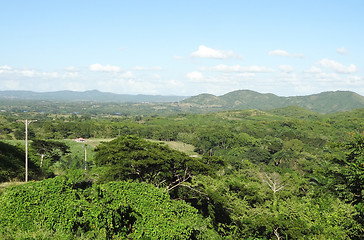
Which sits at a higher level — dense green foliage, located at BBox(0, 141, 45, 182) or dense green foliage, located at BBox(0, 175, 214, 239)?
dense green foliage, located at BBox(0, 175, 214, 239)

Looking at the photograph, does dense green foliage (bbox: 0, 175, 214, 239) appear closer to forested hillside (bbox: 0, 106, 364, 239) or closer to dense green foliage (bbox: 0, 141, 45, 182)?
forested hillside (bbox: 0, 106, 364, 239)

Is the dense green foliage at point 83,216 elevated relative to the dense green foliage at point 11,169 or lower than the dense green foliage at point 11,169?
elevated

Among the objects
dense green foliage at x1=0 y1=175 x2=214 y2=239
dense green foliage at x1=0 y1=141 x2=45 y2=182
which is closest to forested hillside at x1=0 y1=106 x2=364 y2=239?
dense green foliage at x1=0 y1=175 x2=214 y2=239

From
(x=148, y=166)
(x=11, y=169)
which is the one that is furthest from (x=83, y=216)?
(x=11, y=169)

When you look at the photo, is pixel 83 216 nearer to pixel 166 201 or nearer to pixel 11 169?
pixel 166 201

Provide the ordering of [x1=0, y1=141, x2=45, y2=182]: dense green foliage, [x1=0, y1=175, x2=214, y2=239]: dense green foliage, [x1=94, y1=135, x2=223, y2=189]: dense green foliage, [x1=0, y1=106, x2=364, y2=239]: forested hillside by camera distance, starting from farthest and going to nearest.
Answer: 1. [x1=94, y1=135, x2=223, y2=189]: dense green foliage
2. [x1=0, y1=141, x2=45, y2=182]: dense green foliage
3. [x1=0, y1=106, x2=364, y2=239]: forested hillside
4. [x1=0, y1=175, x2=214, y2=239]: dense green foliage

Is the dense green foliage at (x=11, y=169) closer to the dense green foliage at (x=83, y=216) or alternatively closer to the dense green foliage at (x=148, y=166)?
the dense green foliage at (x=148, y=166)

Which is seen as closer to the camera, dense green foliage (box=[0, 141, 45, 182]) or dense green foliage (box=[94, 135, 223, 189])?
dense green foliage (box=[0, 141, 45, 182])

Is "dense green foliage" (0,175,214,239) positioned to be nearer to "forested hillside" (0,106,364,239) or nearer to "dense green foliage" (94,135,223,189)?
"forested hillside" (0,106,364,239)

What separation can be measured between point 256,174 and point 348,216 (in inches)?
1268

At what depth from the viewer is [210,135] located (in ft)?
296

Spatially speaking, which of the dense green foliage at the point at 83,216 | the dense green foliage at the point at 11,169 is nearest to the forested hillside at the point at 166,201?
the dense green foliage at the point at 83,216

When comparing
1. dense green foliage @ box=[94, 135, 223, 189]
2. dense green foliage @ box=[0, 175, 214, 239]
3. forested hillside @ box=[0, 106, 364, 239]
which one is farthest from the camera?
dense green foliage @ box=[94, 135, 223, 189]

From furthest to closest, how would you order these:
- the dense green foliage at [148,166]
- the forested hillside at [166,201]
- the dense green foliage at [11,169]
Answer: the dense green foliage at [148,166] < the dense green foliage at [11,169] < the forested hillside at [166,201]
